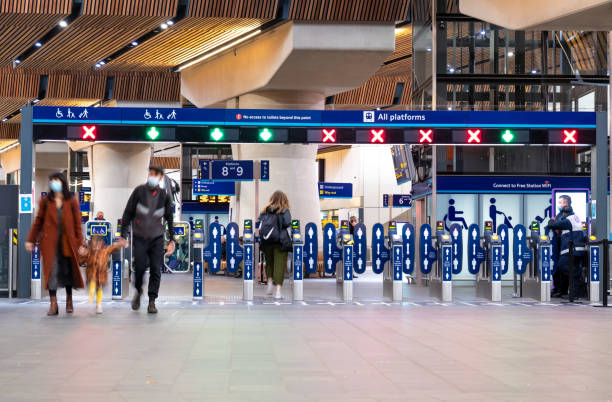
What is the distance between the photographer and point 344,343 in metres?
8.92

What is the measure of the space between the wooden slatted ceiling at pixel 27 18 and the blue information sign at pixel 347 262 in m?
7.61

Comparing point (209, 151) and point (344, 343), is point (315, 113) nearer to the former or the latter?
point (344, 343)

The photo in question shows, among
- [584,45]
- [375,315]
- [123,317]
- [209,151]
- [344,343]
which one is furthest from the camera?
[209,151]

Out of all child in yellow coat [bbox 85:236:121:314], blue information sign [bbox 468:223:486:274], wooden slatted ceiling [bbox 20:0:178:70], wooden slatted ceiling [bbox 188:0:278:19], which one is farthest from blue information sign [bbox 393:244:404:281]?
wooden slatted ceiling [bbox 20:0:178:70]

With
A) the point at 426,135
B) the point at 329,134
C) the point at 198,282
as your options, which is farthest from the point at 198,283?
the point at 426,135

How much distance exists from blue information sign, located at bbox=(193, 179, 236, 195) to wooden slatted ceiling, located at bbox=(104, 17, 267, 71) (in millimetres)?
3669

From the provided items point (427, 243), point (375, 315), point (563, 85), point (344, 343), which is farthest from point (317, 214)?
point (344, 343)

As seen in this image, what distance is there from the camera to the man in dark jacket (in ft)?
39.0

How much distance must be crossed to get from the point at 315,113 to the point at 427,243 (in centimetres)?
281

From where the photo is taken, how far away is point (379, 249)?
16.1 meters

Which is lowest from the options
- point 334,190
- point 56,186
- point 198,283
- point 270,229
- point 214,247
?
point 198,283

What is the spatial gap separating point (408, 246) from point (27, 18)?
30.3 ft

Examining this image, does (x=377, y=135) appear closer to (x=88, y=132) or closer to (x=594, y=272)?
(x=594, y=272)

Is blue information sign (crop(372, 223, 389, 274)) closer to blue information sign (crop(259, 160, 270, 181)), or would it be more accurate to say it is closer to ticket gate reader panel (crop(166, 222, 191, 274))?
blue information sign (crop(259, 160, 270, 181))
